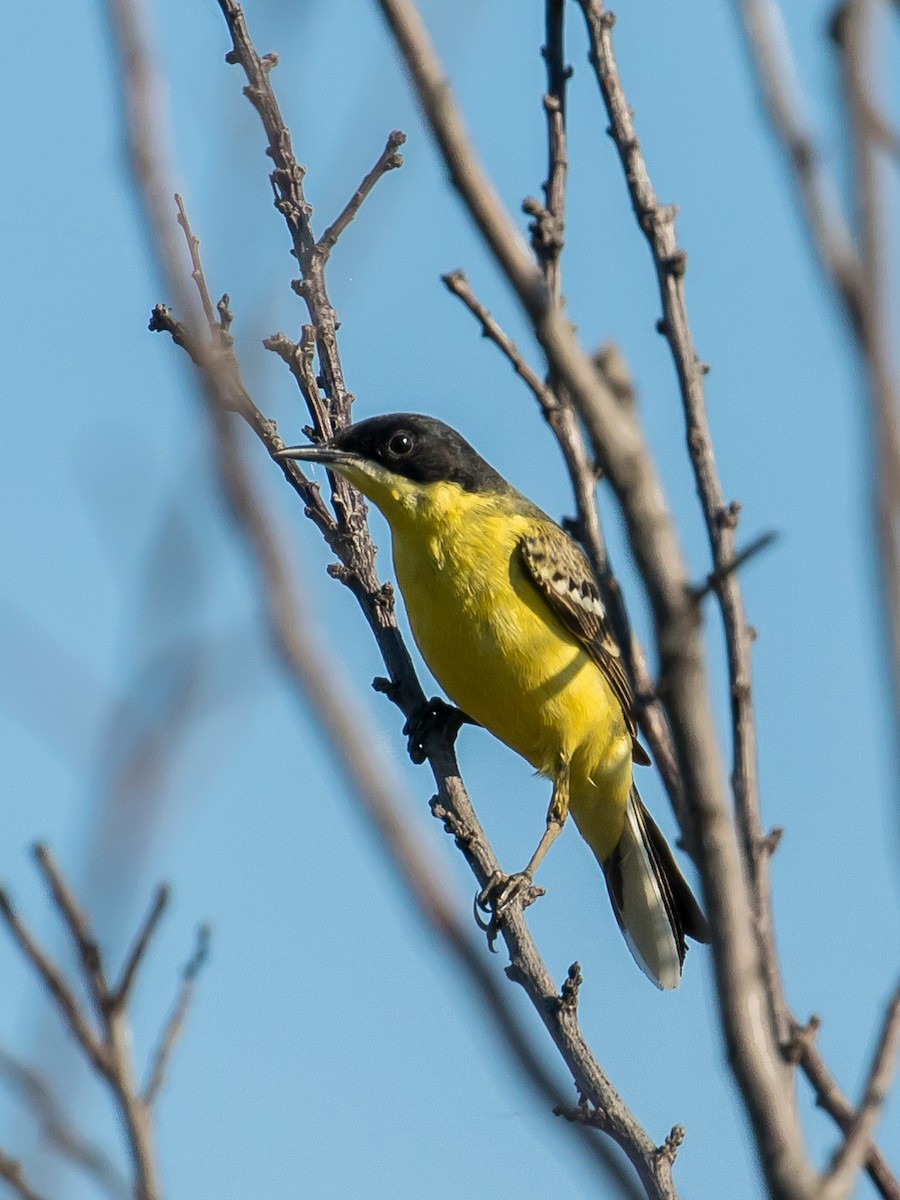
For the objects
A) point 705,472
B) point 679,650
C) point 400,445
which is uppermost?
point 400,445

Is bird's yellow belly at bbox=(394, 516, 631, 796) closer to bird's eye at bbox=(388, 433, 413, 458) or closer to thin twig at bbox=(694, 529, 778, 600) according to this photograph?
bird's eye at bbox=(388, 433, 413, 458)

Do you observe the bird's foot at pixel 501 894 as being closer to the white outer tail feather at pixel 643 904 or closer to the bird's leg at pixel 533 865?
the bird's leg at pixel 533 865

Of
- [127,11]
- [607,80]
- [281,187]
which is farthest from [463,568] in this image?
[127,11]

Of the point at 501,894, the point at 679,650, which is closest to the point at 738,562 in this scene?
the point at 679,650

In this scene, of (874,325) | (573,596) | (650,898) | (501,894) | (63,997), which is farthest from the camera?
(650,898)

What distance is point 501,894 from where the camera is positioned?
660cm

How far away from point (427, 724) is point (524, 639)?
1.05 meters

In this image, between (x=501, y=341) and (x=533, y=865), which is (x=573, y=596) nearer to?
(x=533, y=865)

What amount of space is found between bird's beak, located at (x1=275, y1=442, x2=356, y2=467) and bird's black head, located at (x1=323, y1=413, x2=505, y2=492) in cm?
15

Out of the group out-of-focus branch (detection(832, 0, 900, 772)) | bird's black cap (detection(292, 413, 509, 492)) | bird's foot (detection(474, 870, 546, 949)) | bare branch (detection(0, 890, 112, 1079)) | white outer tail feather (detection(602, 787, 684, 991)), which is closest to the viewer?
out-of-focus branch (detection(832, 0, 900, 772))

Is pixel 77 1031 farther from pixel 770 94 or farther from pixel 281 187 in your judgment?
pixel 281 187

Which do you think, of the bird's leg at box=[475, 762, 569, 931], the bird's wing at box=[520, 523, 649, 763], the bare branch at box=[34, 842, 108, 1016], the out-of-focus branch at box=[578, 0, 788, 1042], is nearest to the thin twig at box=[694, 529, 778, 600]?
the out-of-focus branch at box=[578, 0, 788, 1042]

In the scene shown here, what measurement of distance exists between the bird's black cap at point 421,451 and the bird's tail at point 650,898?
1.99 metres

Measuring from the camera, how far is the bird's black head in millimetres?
7926
